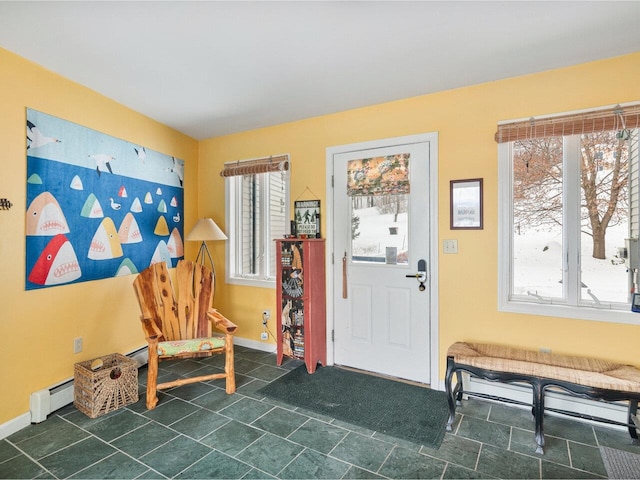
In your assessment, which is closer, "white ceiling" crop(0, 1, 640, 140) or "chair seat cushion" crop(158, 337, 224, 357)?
"white ceiling" crop(0, 1, 640, 140)

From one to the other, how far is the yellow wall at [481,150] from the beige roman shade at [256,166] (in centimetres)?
20

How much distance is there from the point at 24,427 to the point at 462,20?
12.4 feet

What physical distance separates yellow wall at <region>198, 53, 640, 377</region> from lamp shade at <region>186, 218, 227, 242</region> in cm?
107

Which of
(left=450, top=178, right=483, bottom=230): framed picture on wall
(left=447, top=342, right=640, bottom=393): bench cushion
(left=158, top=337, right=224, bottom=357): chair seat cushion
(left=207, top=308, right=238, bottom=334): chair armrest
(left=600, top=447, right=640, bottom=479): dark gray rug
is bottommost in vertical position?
(left=600, top=447, right=640, bottom=479): dark gray rug

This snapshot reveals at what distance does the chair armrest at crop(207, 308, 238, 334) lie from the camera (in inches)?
105

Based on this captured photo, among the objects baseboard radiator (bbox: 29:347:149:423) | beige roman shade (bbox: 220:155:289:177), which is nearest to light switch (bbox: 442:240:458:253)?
beige roman shade (bbox: 220:155:289:177)

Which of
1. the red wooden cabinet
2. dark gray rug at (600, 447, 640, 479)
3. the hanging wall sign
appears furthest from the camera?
the red wooden cabinet

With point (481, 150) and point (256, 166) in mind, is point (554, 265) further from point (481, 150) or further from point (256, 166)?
point (256, 166)

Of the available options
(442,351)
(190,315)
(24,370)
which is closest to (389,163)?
(442,351)

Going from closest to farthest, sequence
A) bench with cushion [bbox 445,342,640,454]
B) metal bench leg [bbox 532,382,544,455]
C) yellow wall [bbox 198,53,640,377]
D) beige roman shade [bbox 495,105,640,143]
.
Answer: bench with cushion [bbox 445,342,640,454] < metal bench leg [bbox 532,382,544,455] < beige roman shade [bbox 495,105,640,143] < yellow wall [bbox 198,53,640,377]

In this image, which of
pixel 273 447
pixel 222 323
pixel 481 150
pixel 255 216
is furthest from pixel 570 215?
pixel 255 216

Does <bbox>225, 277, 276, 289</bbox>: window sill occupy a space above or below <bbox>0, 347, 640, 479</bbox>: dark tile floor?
above

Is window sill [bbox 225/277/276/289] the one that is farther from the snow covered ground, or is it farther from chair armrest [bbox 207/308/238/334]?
the snow covered ground

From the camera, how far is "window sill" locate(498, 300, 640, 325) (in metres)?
2.18
